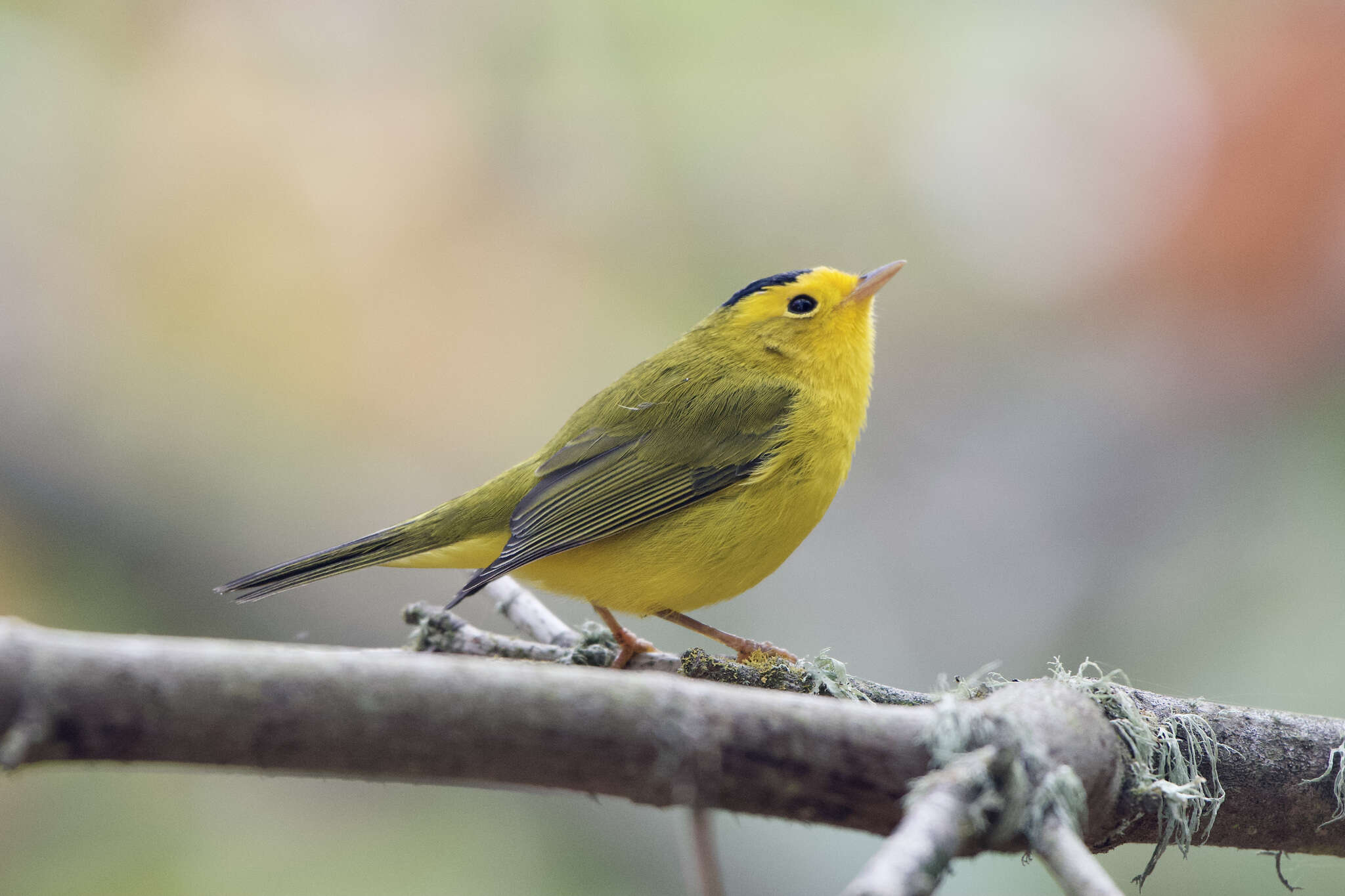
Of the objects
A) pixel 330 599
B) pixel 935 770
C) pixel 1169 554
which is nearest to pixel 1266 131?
pixel 1169 554

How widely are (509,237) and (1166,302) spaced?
3518mm

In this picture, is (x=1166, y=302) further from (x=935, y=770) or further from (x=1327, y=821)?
(x=935, y=770)

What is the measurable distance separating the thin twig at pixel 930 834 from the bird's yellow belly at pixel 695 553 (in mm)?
1813

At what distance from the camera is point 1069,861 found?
137 centimetres

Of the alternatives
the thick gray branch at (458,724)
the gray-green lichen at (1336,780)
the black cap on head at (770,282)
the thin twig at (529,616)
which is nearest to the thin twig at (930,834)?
the thick gray branch at (458,724)

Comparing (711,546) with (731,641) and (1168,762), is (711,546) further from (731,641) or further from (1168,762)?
(1168,762)

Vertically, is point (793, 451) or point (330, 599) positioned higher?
point (793, 451)

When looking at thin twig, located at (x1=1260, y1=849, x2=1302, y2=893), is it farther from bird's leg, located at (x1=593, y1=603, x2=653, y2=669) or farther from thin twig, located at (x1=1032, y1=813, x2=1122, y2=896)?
bird's leg, located at (x1=593, y1=603, x2=653, y2=669)

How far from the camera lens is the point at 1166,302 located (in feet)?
17.6

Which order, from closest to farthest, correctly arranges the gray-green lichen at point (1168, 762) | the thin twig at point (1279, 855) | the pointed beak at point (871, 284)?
the gray-green lichen at point (1168, 762), the thin twig at point (1279, 855), the pointed beak at point (871, 284)

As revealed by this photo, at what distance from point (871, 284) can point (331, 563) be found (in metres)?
2.23

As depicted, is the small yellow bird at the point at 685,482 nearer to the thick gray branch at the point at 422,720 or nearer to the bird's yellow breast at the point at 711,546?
the bird's yellow breast at the point at 711,546

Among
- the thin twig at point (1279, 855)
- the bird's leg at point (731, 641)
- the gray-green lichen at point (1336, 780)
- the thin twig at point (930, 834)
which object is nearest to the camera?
the thin twig at point (930, 834)

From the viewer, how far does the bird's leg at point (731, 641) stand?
346 cm
